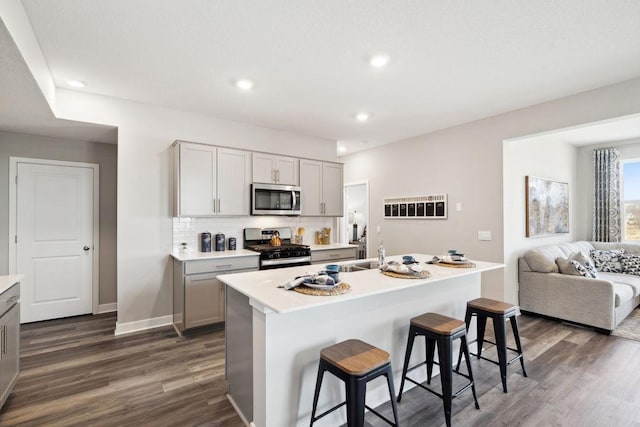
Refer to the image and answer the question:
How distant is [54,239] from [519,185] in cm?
628

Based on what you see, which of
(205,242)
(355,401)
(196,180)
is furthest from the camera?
(205,242)

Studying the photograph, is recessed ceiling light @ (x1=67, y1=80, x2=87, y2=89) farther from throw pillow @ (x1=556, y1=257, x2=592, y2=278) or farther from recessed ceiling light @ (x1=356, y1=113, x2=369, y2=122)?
throw pillow @ (x1=556, y1=257, x2=592, y2=278)

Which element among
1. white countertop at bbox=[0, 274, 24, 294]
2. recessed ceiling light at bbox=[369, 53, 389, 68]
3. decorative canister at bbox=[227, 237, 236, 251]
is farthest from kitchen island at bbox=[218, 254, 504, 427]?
decorative canister at bbox=[227, 237, 236, 251]

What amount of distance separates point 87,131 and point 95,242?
4.99 ft

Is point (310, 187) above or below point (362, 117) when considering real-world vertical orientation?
below

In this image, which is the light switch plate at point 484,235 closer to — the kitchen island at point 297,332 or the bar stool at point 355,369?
the kitchen island at point 297,332

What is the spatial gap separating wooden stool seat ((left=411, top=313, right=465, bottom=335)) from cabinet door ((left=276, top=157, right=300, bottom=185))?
9.25ft

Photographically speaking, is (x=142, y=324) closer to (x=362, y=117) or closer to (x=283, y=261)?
(x=283, y=261)

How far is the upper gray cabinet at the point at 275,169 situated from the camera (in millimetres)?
4188

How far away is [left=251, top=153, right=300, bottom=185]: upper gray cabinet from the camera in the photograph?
4.19 metres

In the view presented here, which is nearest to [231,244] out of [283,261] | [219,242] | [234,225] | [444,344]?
[219,242]

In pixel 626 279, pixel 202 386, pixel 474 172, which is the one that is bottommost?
pixel 202 386

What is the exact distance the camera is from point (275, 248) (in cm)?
396

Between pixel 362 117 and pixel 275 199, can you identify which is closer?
pixel 362 117
